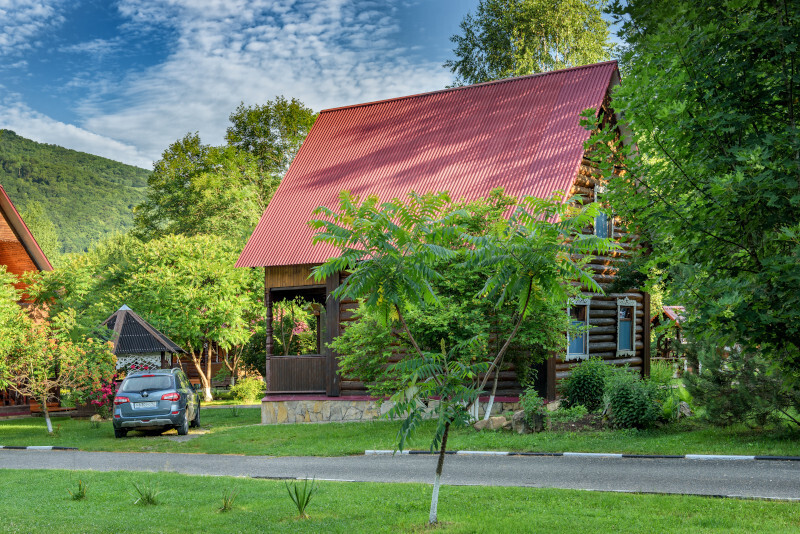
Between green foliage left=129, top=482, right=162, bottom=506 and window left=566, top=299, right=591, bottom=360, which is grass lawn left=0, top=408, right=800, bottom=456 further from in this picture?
window left=566, top=299, right=591, bottom=360

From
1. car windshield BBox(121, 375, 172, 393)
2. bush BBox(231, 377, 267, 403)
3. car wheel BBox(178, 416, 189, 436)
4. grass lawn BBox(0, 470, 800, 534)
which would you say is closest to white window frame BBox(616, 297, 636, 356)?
car wheel BBox(178, 416, 189, 436)

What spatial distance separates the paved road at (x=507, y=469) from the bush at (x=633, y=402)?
2671 millimetres

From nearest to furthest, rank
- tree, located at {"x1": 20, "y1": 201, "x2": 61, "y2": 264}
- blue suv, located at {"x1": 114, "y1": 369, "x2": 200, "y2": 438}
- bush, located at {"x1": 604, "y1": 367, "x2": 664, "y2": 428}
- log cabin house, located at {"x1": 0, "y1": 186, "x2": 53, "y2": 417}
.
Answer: bush, located at {"x1": 604, "y1": 367, "x2": 664, "y2": 428}, blue suv, located at {"x1": 114, "y1": 369, "x2": 200, "y2": 438}, log cabin house, located at {"x1": 0, "y1": 186, "x2": 53, "y2": 417}, tree, located at {"x1": 20, "y1": 201, "x2": 61, "y2": 264}

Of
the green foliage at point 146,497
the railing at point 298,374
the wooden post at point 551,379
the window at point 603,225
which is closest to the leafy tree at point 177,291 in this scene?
the railing at point 298,374

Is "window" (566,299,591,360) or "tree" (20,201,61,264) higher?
"tree" (20,201,61,264)

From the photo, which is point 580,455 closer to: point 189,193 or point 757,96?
point 757,96

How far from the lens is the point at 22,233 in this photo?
2942cm

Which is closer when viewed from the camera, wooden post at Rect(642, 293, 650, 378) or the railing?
the railing

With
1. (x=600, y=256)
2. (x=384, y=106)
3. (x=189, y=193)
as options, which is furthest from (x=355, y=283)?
(x=189, y=193)

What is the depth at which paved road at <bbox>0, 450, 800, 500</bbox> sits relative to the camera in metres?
10.0

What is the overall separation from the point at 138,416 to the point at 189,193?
2464 centimetres

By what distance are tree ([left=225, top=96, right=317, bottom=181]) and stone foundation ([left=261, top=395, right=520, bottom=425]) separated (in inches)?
956

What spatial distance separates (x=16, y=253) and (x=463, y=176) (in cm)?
1945

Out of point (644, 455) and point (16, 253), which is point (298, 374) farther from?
point (16, 253)
